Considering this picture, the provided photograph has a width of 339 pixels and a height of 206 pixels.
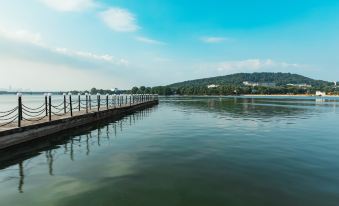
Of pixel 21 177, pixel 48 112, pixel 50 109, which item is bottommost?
pixel 21 177

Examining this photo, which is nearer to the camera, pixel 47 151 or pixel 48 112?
pixel 47 151

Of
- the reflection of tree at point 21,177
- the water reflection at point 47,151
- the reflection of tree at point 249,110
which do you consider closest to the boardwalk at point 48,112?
the water reflection at point 47,151

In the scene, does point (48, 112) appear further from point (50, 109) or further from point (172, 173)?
point (172, 173)

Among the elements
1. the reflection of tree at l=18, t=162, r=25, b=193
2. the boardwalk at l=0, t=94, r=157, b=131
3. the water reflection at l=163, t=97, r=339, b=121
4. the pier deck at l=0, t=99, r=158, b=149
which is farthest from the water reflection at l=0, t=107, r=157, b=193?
the water reflection at l=163, t=97, r=339, b=121

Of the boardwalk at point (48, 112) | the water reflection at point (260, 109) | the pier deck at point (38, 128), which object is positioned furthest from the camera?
the water reflection at point (260, 109)

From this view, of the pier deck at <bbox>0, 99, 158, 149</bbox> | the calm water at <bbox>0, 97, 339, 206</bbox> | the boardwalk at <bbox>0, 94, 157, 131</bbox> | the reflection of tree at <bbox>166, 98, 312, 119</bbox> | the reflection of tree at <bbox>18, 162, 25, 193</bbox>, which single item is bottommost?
the reflection of tree at <bbox>18, 162, 25, 193</bbox>

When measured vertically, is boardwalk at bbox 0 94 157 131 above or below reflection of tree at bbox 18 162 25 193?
above

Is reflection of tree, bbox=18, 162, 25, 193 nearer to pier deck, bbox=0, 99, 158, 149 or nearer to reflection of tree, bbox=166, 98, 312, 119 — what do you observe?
pier deck, bbox=0, 99, 158, 149

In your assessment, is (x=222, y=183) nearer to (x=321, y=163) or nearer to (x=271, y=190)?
(x=271, y=190)

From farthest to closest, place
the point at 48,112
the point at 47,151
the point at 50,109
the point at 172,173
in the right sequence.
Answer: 1. the point at 48,112
2. the point at 50,109
3. the point at 47,151
4. the point at 172,173

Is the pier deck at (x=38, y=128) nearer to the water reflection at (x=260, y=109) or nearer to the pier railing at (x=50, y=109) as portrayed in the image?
the pier railing at (x=50, y=109)

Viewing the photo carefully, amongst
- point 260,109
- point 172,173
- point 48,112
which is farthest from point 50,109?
point 260,109

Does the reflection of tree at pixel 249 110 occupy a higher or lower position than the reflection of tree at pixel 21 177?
higher

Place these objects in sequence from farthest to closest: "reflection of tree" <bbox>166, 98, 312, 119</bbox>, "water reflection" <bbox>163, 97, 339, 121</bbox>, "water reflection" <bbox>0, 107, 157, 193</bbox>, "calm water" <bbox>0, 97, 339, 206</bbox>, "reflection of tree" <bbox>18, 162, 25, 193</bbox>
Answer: "reflection of tree" <bbox>166, 98, 312, 119</bbox> < "water reflection" <bbox>163, 97, 339, 121</bbox> < "water reflection" <bbox>0, 107, 157, 193</bbox> < "reflection of tree" <bbox>18, 162, 25, 193</bbox> < "calm water" <bbox>0, 97, 339, 206</bbox>
